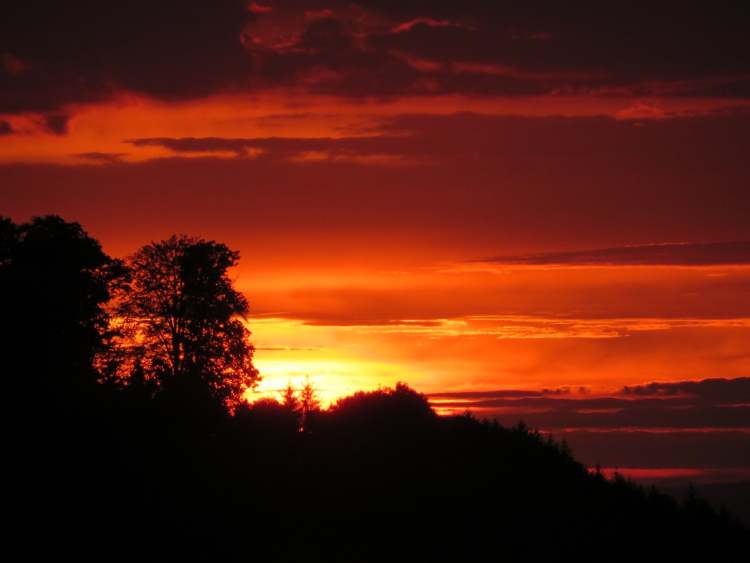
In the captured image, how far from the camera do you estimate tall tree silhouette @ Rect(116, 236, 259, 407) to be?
243 feet

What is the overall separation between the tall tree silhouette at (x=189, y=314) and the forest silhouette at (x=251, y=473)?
6.13 ft

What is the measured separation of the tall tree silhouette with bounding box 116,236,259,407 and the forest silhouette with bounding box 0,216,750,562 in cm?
187

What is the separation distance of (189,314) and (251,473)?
2381 centimetres

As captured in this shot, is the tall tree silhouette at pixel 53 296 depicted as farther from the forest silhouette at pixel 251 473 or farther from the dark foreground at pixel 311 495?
the dark foreground at pixel 311 495

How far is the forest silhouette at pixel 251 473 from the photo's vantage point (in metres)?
43.2

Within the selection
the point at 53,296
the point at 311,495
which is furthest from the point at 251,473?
the point at 53,296

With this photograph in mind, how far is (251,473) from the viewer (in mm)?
52750

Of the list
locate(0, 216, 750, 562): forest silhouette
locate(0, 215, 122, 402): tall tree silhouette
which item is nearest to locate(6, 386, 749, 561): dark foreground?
locate(0, 216, 750, 562): forest silhouette

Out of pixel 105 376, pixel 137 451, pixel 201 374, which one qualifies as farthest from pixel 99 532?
pixel 201 374

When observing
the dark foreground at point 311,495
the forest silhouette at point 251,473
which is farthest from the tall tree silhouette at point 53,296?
the dark foreground at point 311,495

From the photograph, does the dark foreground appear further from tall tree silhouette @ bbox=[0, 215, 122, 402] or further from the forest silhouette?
tall tree silhouette @ bbox=[0, 215, 122, 402]

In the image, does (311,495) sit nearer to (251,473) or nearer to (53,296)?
(251,473)

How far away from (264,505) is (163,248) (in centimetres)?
3145

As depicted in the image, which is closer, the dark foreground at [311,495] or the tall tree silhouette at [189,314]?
the dark foreground at [311,495]
